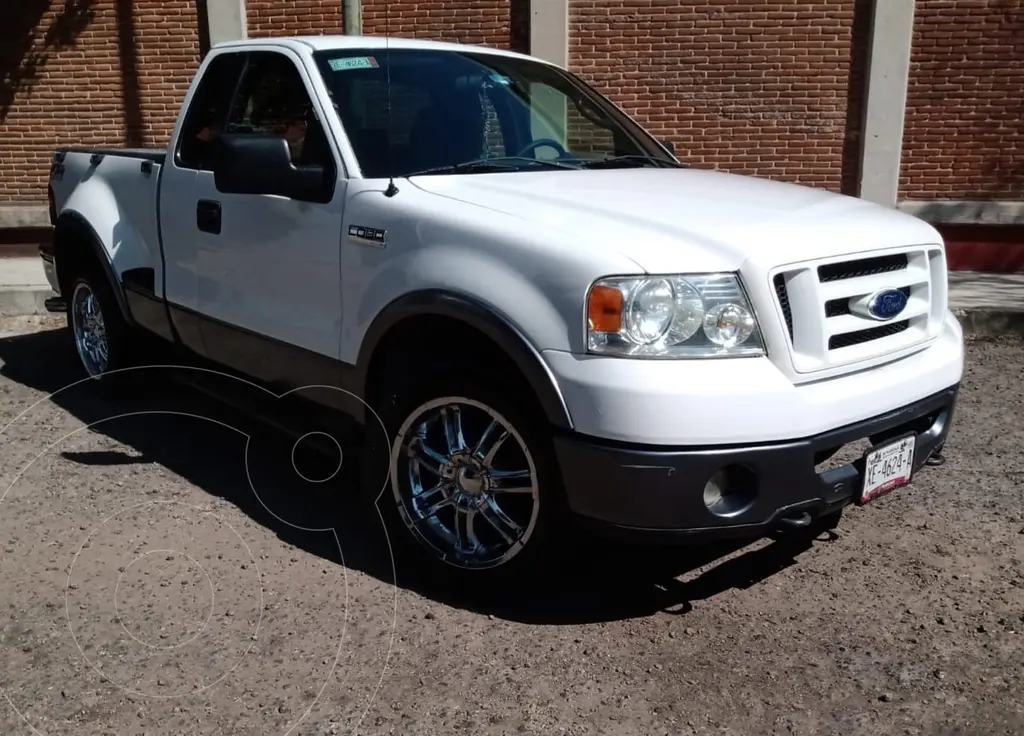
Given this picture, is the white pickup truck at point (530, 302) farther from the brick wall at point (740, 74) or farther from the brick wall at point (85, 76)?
the brick wall at point (85, 76)

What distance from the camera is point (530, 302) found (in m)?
2.96

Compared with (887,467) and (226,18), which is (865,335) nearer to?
(887,467)

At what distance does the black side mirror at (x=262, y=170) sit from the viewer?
3.55 metres

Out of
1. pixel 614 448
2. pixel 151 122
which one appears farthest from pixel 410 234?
pixel 151 122

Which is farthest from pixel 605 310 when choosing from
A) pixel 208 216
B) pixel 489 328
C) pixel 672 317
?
pixel 208 216

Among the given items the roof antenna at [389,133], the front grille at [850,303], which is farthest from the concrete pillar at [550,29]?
the front grille at [850,303]

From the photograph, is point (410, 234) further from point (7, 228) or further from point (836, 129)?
point (7, 228)

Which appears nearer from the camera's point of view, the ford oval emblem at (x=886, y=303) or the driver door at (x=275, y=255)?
the ford oval emblem at (x=886, y=303)

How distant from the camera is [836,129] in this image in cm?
1055

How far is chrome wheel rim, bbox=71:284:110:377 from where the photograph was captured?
18.8 feet

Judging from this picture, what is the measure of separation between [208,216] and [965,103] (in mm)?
8912

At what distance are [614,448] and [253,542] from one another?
1801 millimetres

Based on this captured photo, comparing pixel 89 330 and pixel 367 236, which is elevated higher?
pixel 367 236

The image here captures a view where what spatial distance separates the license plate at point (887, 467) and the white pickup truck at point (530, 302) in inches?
0.5
